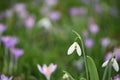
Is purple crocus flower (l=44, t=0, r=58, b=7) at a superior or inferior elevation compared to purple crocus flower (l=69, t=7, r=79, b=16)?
inferior

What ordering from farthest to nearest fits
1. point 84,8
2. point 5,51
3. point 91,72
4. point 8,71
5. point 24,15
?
point 84,8 < point 24,15 < point 5,51 < point 8,71 < point 91,72

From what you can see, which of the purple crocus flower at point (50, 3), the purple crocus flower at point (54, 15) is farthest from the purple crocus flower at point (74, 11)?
the purple crocus flower at point (50, 3)

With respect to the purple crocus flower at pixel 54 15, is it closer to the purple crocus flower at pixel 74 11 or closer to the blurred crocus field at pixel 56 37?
the blurred crocus field at pixel 56 37

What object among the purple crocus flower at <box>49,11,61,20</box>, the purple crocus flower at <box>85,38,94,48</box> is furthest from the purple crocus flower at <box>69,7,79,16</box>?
the purple crocus flower at <box>85,38,94,48</box>

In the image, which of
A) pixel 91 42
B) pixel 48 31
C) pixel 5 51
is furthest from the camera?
pixel 48 31

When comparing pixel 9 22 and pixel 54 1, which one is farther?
pixel 54 1

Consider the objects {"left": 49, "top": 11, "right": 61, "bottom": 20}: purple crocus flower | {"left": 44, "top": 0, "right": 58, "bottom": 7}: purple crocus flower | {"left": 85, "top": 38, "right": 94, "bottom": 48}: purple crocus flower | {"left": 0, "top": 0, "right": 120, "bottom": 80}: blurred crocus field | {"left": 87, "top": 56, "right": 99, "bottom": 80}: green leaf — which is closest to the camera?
{"left": 87, "top": 56, "right": 99, "bottom": 80}: green leaf

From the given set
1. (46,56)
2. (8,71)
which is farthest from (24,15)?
(8,71)

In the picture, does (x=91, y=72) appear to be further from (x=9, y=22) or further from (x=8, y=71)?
(x=9, y=22)

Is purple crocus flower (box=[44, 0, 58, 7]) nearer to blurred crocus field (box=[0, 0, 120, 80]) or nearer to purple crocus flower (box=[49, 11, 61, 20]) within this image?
blurred crocus field (box=[0, 0, 120, 80])

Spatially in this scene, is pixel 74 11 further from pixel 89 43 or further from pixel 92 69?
pixel 92 69
